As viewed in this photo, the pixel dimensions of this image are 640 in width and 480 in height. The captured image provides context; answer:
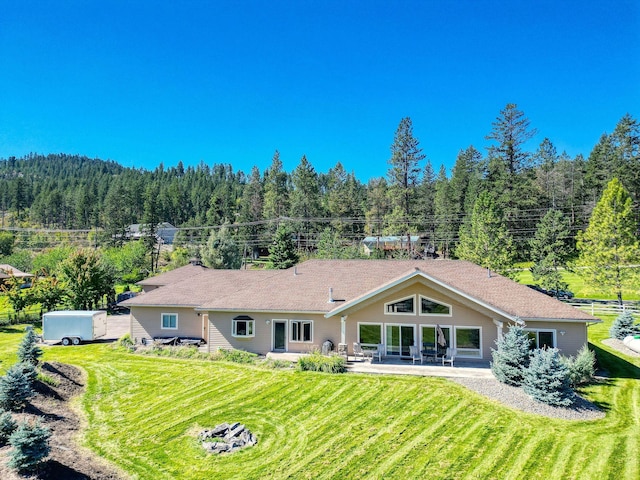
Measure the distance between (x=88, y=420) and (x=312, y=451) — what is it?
25.4 ft

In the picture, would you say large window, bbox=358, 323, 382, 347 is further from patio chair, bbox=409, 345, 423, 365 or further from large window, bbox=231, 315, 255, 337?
large window, bbox=231, 315, 255, 337

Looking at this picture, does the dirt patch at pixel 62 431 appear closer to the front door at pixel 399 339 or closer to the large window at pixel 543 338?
the front door at pixel 399 339

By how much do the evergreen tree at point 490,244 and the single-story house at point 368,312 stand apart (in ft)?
48.5

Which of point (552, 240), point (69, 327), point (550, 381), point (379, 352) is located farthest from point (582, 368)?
point (552, 240)

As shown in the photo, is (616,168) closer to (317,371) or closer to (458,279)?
(458,279)

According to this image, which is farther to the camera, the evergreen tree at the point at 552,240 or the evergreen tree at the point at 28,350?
the evergreen tree at the point at 552,240

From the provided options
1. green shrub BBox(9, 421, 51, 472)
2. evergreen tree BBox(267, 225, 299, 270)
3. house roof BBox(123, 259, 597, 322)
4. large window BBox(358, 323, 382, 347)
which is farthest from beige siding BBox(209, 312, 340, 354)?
evergreen tree BBox(267, 225, 299, 270)

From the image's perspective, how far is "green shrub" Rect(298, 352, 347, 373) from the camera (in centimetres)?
1742

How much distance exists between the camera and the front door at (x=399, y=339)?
1941 cm

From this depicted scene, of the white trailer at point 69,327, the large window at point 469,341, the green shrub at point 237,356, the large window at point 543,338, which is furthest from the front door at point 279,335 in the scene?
the white trailer at point 69,327

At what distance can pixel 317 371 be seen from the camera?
1756cm

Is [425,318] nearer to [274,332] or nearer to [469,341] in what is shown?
[469,341]

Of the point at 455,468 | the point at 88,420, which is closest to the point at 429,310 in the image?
the point at 455,468

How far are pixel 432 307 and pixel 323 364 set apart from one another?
5.90 m
